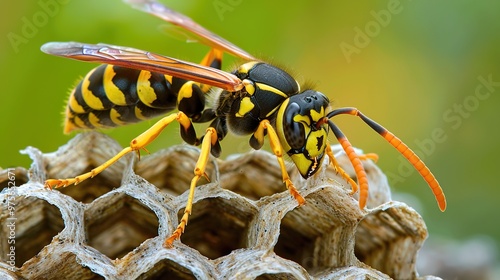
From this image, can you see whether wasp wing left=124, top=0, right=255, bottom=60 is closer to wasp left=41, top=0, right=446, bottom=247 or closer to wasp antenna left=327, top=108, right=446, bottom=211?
wasp left=41, top=0, right=446, bottom=247

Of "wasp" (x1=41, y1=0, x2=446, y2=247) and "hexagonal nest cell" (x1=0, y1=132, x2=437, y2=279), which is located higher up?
"wasp" (x1=41, y1=0, x2=446, y2=247)

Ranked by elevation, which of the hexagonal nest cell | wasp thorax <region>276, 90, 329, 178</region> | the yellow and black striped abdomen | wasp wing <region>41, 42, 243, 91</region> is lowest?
the hexagonal nest cell

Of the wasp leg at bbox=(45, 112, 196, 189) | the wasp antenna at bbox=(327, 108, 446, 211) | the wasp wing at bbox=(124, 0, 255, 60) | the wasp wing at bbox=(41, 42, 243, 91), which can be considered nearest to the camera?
the wasp antenna at bbox=(327, 108, 446, 211)

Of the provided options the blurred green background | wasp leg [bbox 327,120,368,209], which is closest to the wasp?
wasp leg [bbox 327,120,368,209]

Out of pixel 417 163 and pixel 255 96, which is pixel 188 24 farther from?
pixel 417 163

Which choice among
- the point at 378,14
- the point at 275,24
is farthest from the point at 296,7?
the point at 378,14

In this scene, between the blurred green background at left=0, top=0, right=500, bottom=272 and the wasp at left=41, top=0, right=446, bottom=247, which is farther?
the blurred green background at left=0, top=0, right=500, bottom=272
